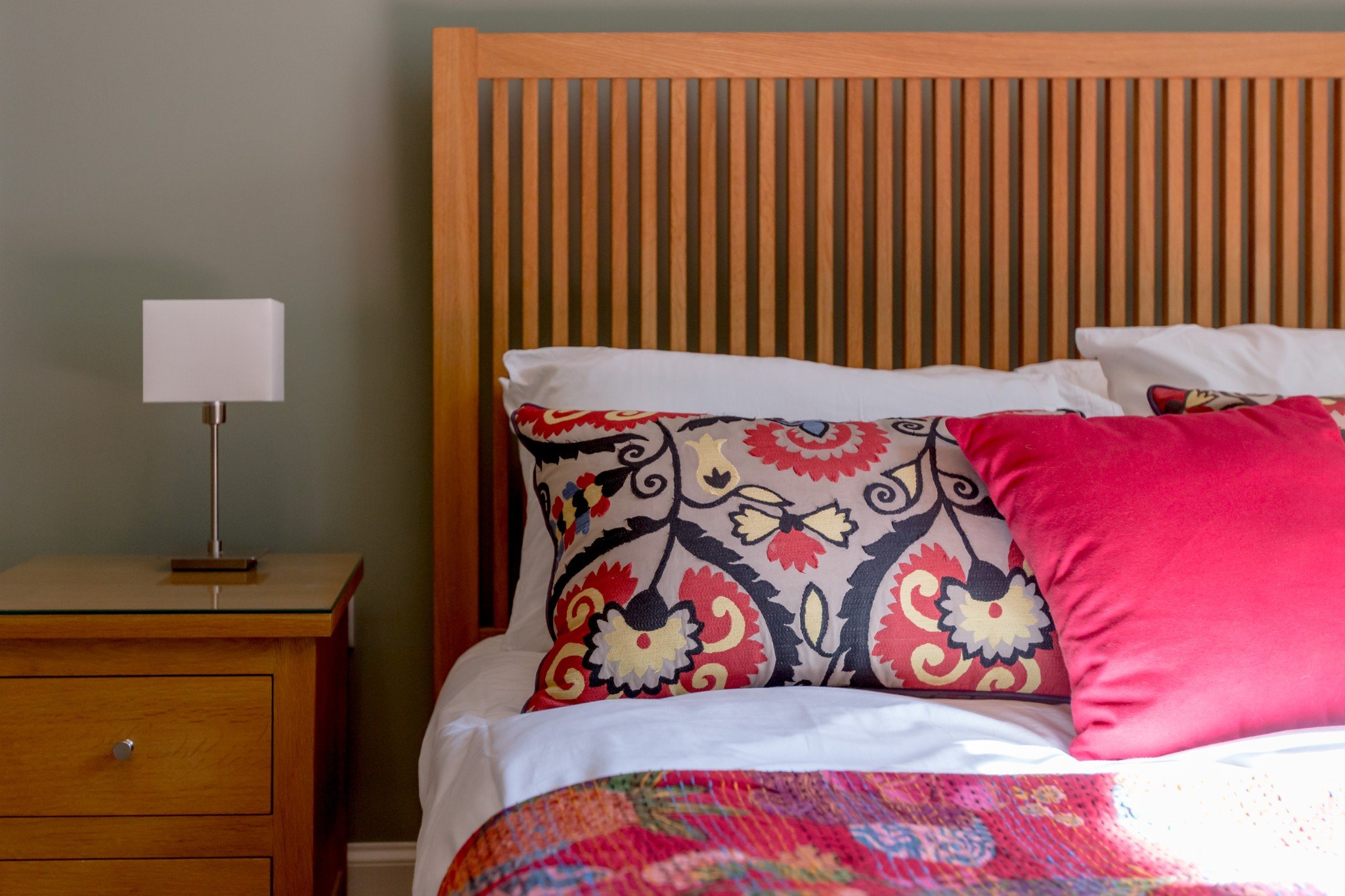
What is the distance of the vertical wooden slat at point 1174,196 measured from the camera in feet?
4.71

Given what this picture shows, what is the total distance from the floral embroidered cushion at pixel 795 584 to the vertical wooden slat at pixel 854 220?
529 mm

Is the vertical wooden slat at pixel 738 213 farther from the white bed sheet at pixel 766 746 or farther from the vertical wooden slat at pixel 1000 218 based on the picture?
the white bed sheet at pixel 766 746

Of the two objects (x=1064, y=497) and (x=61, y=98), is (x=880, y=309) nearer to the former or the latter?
(x=1064, y=497)

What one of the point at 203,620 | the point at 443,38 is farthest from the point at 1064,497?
the point at 443,38

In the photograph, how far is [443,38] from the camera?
1.39 m

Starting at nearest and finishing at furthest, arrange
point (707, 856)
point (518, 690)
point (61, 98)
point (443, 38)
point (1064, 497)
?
point (707, 856)
point (1064, 497)
point (518, 690)
point (443, 38)
point (61, 98)

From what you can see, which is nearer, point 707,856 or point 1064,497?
point 707,856

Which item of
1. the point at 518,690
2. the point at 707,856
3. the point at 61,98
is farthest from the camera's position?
the point at 61,98

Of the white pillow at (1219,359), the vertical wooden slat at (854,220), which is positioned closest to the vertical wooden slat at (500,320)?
the vertical wooden slat at (854,220)

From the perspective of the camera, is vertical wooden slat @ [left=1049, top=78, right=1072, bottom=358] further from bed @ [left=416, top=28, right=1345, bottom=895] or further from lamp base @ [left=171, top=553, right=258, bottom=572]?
lamp base @ [left=171, top=553, right=258, bottom=572]

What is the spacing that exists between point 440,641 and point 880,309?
0.92 m

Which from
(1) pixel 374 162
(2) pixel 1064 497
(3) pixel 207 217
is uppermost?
(1) pixel 374 162

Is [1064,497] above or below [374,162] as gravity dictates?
below

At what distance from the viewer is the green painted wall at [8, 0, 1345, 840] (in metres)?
1.50
